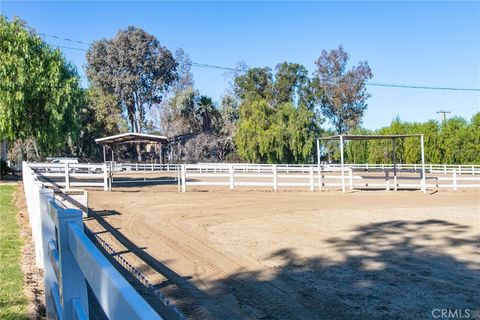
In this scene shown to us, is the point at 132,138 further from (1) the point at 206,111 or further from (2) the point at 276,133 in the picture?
(1) the point at 206,111

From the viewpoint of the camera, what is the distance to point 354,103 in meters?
61.5

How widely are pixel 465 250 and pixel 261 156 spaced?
138 ft

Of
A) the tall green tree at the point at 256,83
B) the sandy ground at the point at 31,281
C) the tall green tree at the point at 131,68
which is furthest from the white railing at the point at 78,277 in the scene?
the tall green tree at the point at 131,68

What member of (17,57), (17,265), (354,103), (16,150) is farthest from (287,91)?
(17,265)

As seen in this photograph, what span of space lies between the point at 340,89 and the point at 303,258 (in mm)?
54596

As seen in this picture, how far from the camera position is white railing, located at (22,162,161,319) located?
1479mm

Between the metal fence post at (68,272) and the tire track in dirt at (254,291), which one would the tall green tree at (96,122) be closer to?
the tire track in dirt at (254,291)

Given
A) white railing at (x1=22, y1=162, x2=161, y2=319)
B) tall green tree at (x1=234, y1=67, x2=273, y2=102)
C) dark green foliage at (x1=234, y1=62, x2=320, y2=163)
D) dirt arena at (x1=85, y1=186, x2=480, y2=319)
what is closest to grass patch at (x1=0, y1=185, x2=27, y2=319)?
white railing at (x1=22, y1=162, x2=161, y2=319)

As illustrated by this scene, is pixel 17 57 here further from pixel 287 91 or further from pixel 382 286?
pixel 287 91

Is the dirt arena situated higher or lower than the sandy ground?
lower

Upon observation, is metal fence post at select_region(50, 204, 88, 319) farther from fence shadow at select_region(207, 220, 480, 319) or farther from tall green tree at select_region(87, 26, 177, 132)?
tall green tree at select_region(87, 26, 177, 132)

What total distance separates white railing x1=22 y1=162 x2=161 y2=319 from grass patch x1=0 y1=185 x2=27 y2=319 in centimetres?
103

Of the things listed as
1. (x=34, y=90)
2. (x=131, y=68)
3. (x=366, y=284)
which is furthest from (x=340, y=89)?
(x=366, y=284)

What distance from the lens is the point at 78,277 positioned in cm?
294
